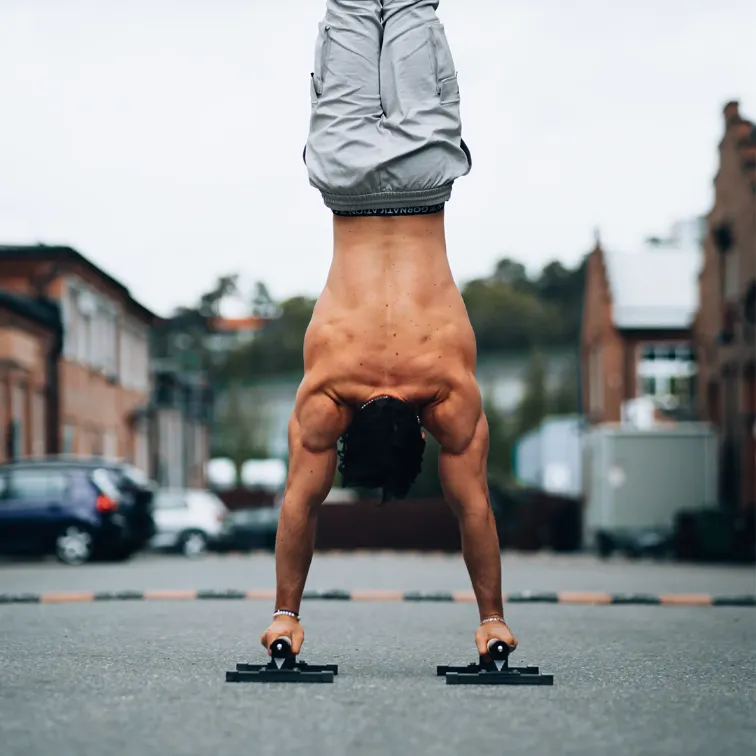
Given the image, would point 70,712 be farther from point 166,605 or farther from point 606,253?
point 606,253

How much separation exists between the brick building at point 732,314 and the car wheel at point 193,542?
38.0 ft

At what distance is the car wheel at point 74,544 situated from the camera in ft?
90.9

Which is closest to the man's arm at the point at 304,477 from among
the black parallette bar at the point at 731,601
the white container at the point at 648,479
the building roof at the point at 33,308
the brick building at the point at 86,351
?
the black parallette bar at the point at 731,601

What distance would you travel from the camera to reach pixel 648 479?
38.8 m

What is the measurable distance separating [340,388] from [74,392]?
40.6 meters

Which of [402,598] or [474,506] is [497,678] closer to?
[474,506]

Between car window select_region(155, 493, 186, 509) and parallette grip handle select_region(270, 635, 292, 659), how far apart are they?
33773 millimetres

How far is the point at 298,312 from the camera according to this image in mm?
117562

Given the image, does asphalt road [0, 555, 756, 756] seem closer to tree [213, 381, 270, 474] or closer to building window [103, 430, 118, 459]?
building window [103, 430, 118, 459]

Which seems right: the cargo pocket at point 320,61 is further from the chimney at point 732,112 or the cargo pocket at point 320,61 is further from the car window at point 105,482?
the chimney at point 732,112

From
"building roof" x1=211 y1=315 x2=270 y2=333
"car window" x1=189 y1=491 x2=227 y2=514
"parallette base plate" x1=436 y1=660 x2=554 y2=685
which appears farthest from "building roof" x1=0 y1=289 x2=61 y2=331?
"building roof" x1=211 y1=315 x2=270 y2=333

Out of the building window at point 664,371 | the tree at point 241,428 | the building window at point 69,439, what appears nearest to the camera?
the building window at point 69,439

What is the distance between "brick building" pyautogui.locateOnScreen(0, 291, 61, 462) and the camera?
38781 mm

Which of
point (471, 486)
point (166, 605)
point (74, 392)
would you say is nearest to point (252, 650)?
point (471, 486)
